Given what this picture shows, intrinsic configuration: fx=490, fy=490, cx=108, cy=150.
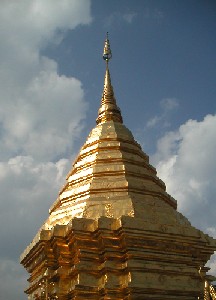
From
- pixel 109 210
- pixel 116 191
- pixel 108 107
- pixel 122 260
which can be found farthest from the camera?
pixel 108 107

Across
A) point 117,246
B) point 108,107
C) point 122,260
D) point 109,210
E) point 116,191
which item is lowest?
point 122,260

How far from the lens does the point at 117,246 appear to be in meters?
12.8

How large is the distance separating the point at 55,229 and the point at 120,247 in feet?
6.03

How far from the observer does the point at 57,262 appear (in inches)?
527

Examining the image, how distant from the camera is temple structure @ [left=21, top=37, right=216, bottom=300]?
1241cm

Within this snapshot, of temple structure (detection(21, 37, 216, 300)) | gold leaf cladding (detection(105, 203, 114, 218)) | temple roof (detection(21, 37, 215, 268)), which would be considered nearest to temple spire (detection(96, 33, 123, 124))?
temple roof (detection(21, 37, 215, 268))

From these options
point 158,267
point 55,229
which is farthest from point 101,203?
point 158,267

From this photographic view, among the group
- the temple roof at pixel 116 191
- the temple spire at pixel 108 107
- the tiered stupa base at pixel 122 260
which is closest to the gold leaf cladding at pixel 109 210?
the temple roof at pixel 116 191

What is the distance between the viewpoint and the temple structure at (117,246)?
12414mm

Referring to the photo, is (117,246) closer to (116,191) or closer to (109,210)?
(109,210)

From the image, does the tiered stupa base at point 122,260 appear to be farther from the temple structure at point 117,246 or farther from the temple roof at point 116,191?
the temple roof at point 116,191

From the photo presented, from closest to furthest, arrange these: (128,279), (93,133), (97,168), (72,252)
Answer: (128,279) < (72,252) < (97,168) < (93,133)

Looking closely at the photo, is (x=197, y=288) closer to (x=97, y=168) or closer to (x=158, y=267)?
(x=158, y=267)

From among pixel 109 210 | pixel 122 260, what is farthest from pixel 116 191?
pixel 122 260
